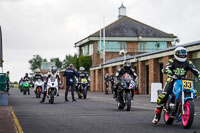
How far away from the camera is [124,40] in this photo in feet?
253

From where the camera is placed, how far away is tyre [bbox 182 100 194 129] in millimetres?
10008

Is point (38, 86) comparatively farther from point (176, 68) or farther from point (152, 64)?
point (176, 68)

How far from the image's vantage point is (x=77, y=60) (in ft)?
266

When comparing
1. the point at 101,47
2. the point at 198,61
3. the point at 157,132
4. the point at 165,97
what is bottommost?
the point at 157,132

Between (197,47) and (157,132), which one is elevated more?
(197,47)

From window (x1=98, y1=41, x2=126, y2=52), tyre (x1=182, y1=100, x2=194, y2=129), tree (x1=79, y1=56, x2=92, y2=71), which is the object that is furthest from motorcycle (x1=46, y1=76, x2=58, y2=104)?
tree (x1=79, y1=56, x2=92, y2=71)

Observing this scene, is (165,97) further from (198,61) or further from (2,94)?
(198,61)

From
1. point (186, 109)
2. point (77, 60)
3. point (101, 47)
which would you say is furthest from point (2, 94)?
Result: point (77, 60)

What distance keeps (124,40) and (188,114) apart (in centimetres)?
6724

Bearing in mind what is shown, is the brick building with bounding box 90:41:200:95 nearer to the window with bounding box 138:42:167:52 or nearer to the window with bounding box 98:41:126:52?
the window with bounding box 98:41:126:52

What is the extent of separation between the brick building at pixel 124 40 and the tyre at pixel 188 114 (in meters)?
62.6

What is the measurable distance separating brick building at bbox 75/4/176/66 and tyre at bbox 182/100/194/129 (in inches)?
2466

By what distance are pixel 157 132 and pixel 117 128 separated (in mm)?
1052

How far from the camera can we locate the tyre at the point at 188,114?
10.0m
